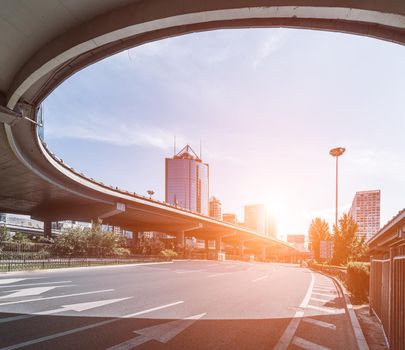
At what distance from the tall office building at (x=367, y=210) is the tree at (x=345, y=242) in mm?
109311

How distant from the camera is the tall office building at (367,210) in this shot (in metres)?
131

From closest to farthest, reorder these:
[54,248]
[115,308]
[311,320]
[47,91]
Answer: [311,320]
[115,308]
[47,91]
[54,248]

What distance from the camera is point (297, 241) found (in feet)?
559

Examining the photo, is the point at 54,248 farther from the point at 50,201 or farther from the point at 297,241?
the point at 297,241

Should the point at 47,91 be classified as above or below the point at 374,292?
above

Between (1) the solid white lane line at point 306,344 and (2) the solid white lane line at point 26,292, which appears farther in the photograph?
(2) the solid white lane line at point 26,292

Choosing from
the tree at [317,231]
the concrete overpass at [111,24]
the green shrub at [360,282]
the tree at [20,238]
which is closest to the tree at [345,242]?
the tree at [317,231]

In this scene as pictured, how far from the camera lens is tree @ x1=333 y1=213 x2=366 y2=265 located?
31.9 meters

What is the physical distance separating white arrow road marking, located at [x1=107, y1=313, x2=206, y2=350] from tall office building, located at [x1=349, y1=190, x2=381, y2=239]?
139760 mm

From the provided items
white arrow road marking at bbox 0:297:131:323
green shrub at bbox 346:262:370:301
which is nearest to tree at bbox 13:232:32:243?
white arrow road marking at bbox 0:297:131:323

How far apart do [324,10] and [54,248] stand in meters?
38.1

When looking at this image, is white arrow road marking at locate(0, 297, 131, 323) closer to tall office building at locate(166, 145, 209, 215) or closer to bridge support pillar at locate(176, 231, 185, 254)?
bridge support pillar at locate(176, 231, 185, 254)

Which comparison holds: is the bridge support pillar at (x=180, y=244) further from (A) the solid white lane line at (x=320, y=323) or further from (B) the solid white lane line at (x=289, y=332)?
(A) the solid white lane line at (x=320, y=323)

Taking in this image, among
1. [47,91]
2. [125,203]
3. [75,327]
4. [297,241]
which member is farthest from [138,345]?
[297,241]
